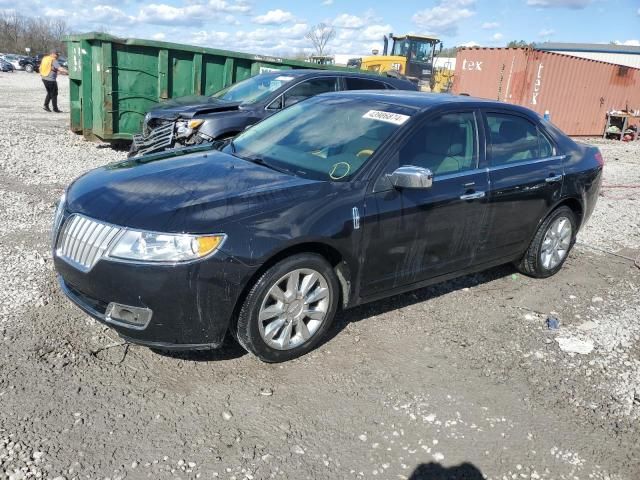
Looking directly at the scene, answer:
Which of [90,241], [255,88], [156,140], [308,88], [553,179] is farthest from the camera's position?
[255,88]

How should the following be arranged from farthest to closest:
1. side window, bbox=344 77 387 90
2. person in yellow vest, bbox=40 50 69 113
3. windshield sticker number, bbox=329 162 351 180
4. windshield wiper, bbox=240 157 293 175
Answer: person in yellow vest, bbox=40 50 69 113, side window, bbox=344 77 387 90, windshield wiper, bbox=240 157 293 175, windshield sticker number, bbox=329 162 351 180

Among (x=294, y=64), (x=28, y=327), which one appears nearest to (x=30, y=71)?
(x=294, y=64)

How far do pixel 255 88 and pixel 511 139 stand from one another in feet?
16.4

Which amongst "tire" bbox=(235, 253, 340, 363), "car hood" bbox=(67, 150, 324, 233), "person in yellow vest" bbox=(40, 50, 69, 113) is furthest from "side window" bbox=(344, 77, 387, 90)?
"person in yellow vest" bbox=(40, 50, 69, 113)

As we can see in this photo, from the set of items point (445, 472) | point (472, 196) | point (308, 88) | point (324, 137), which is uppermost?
point (308, 88)

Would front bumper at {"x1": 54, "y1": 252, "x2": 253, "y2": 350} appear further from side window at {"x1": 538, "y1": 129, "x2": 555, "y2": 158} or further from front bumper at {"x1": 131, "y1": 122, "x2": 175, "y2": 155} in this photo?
front bumper at {"x1": 131, "y1": 122, "x2": 175, "y2": 155}

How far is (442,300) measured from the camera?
485 cm

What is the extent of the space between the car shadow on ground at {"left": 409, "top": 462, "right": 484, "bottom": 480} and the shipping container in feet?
59.2

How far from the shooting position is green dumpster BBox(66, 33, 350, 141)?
997cm

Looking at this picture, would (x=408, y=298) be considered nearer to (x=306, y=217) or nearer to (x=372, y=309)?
(x=372, y=309)

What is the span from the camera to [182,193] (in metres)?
3.40

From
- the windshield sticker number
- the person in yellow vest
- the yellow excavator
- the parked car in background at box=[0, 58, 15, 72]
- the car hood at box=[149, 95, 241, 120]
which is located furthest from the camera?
the parked car in background at box=[0, 58, 15, 72]

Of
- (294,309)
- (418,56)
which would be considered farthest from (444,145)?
(418,56)

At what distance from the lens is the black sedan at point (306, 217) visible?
10.3 ft
